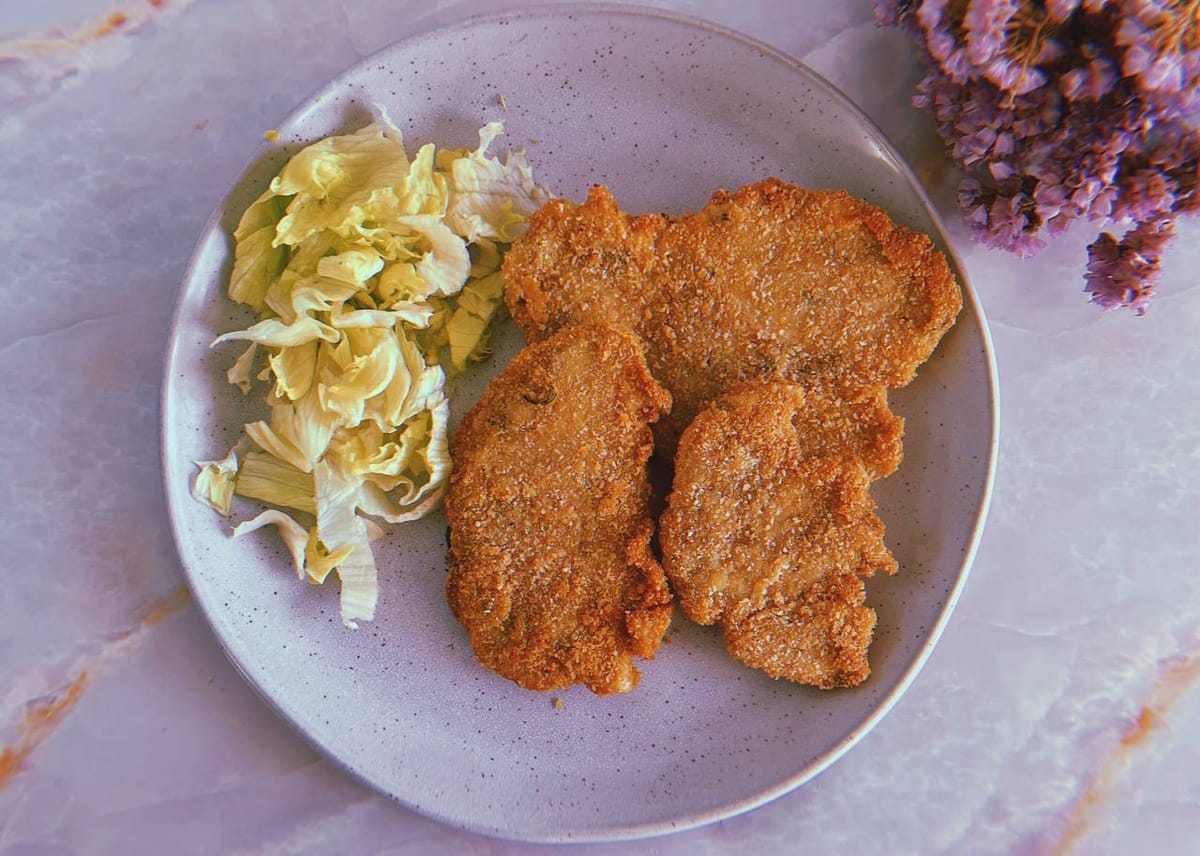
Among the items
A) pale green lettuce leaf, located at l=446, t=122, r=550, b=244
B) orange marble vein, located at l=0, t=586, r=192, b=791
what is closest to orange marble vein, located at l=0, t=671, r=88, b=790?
orange marble vein, located at l=0, t=586, r=192, b=791

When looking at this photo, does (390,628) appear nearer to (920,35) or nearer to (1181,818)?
(920,35)

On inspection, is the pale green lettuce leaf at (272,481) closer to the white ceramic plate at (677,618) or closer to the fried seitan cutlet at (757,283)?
the white ceramic plate at (677,618)

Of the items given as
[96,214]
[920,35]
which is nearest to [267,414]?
[96,214]

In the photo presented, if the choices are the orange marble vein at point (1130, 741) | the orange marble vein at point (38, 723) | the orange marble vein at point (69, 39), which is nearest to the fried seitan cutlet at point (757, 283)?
the orange marble vein at point (1130, 741)

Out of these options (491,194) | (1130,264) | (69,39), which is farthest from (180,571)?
(1130,264)

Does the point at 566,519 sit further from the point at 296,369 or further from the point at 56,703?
the point at 56,703
